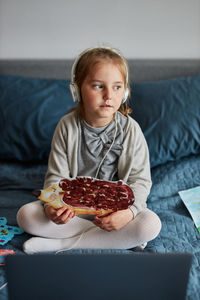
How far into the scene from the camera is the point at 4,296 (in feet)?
3.74

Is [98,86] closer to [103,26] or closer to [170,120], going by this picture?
[170,120]

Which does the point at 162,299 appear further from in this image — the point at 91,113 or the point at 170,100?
the point at 170,100

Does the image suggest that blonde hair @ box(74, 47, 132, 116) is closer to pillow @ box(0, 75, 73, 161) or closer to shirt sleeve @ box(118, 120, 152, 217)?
shirt sleeve @ box(118, 120, 152, 217)

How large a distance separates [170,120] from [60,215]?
799mm

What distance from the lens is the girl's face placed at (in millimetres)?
1361

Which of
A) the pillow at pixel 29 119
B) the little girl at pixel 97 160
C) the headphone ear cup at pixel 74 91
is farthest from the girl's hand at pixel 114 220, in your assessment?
the pillow at pixel 29 119

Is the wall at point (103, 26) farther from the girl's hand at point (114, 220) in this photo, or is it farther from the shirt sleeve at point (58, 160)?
the girl's hand at point (114, 220)

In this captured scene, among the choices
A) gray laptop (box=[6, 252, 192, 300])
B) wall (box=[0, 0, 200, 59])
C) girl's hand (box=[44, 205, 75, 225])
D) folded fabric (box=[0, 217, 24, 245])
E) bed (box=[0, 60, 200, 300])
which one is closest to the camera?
gray laptop (box=[6, 252, 192, 300])

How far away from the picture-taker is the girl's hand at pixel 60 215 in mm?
1307

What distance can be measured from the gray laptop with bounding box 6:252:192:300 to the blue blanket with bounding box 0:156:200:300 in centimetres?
39

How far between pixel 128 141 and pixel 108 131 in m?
0.09

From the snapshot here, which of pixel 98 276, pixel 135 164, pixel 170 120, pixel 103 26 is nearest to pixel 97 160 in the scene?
pixel 135 164

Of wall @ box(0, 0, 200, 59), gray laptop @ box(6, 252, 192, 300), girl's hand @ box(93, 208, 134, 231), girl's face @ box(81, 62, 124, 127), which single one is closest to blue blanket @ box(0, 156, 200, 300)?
girl's hand @ box(93, 208, 134, 231)

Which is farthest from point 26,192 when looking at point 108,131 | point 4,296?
point 4,296
